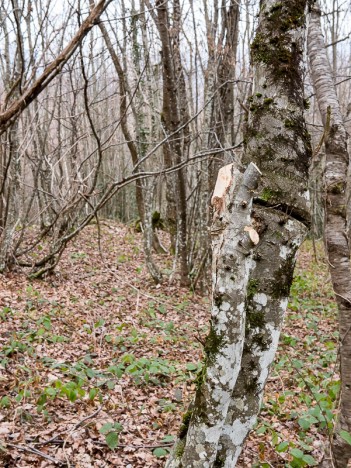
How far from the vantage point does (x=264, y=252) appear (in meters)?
2.26

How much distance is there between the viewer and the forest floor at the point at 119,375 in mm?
3561

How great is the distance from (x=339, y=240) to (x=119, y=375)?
2759mm

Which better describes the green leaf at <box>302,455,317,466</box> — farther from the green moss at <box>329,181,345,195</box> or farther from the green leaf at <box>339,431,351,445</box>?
the green moss at <box>329,181,345,195</box>

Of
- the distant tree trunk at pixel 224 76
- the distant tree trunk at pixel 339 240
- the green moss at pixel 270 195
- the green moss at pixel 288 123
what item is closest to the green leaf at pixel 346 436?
the distant tree trunk at pixel 339 240

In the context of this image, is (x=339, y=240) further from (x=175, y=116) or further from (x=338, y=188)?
(x=175, y=116)

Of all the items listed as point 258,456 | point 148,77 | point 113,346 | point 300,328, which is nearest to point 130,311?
point 113,346

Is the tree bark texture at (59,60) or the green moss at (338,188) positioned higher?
the tree bark texture at (59,60)

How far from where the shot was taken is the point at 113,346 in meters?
5.89

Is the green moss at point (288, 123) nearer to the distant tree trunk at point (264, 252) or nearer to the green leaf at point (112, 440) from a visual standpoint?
the distant tree trunk at point (264, 252)

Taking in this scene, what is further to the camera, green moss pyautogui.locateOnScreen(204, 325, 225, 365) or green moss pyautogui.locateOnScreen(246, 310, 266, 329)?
green moss pyautogui.locateOnScreen(246, 310, 266, 329)

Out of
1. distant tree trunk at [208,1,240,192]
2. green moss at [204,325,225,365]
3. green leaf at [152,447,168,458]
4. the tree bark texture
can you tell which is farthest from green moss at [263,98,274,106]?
distant tree trunk at [208,1,240,192]

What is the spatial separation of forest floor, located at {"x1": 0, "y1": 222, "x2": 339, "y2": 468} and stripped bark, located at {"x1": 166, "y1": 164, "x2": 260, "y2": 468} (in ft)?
3.19

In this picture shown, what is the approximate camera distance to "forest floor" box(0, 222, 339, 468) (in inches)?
140

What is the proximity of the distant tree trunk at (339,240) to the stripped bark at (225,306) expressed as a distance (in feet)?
4.43
